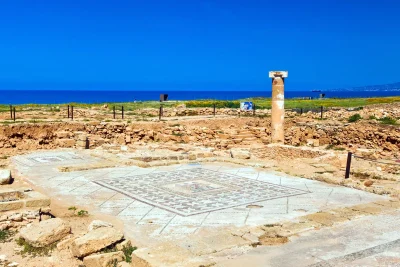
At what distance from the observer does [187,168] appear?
12.9 meters

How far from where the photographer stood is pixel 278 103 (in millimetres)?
20578

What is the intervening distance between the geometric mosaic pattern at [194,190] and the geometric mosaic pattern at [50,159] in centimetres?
339

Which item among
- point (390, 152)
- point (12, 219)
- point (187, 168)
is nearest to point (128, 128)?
point (187, 168)

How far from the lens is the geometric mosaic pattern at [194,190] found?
8867mm

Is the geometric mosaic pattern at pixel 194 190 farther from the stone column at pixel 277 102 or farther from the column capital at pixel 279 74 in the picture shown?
the column capital at pixel 279 74

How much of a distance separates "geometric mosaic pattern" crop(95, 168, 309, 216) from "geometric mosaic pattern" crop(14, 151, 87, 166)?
339 cm

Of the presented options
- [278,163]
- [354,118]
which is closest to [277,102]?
[278,163]

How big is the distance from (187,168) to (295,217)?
5402mm

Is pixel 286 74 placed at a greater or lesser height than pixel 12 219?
greater

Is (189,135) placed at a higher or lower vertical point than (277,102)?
lower

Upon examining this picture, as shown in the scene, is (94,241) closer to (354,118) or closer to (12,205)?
(12,205)

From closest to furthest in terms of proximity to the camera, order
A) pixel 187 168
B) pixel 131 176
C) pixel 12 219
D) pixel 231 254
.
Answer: pixel 231 254 < pixel 12 219 < pixel 131 176 < pixel 187 168

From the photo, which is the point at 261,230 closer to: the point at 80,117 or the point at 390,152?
the point at 390,152

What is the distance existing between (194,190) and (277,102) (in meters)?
11.4
